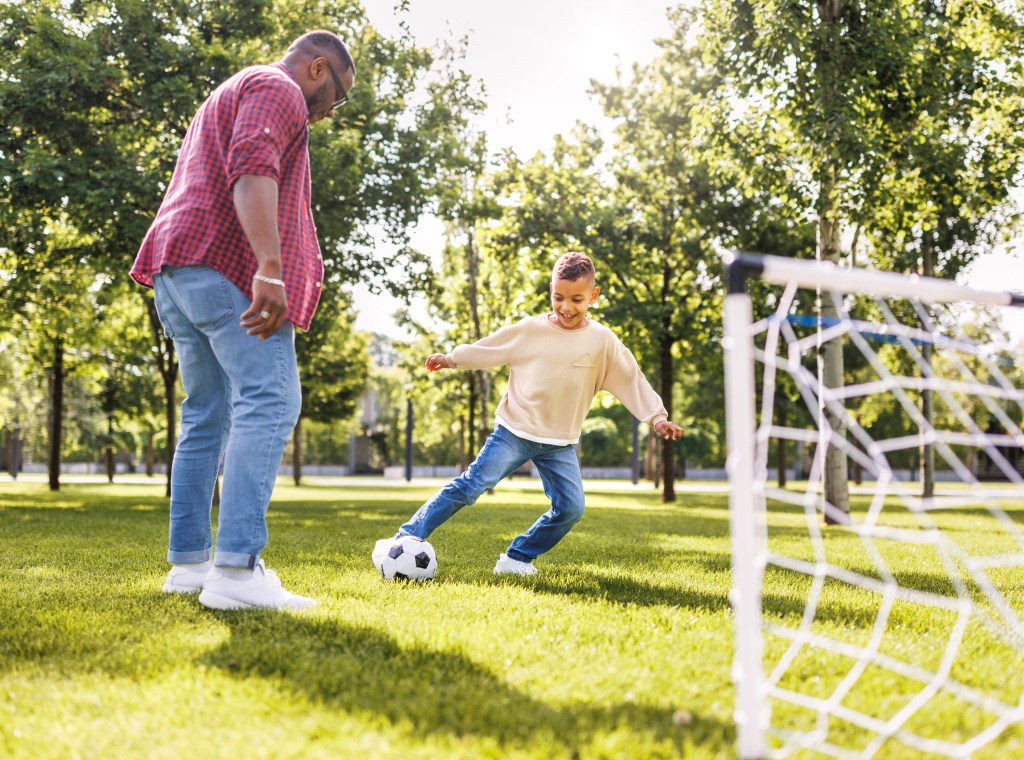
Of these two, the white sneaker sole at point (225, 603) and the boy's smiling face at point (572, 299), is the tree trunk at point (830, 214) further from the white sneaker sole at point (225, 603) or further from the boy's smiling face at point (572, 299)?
Answer: the white sneaker sole at point (225, 603)

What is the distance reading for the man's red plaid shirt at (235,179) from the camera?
3543 mm

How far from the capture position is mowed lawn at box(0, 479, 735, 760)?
2.12 metres

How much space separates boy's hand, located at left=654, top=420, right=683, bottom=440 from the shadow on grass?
5.58 feet

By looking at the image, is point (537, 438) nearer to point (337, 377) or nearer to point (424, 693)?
point (424, 693)

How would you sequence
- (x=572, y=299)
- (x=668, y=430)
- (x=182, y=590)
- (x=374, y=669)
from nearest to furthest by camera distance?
(x=374, y=669), (x=182, y=590), (x=668, y=430), (x=572, y=299)

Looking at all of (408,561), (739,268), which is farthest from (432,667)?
(408,561)

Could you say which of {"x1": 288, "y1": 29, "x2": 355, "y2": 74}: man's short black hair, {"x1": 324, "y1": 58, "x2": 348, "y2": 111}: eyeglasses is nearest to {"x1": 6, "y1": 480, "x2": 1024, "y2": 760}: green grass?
{"x1": 324, "y1": 58, "x2": 348, "y2": 111}: eyeglasses

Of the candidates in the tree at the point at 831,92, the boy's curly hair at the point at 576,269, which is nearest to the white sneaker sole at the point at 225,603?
the boy's curly hair at the point at 576,269

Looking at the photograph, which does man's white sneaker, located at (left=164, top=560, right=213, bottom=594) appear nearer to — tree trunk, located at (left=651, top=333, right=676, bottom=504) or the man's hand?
the man's hand

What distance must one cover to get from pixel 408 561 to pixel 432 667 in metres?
2.05

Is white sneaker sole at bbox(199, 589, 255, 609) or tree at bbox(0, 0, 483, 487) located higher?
tree at bbox(0, 0, 483, 487)

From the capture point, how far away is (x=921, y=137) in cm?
1245

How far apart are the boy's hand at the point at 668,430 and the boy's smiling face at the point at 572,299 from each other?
89 cm

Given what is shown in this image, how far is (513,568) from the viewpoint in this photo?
17.0ft
